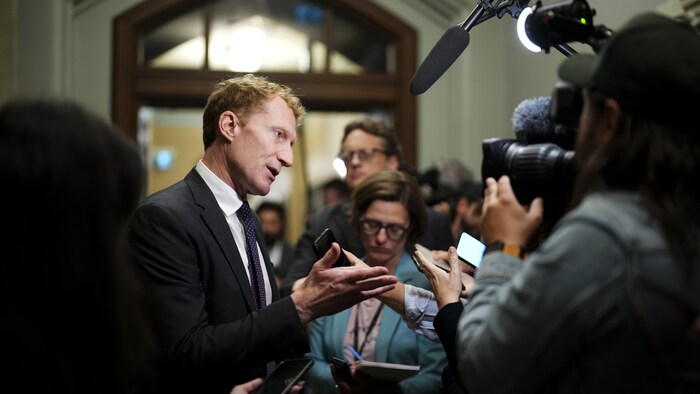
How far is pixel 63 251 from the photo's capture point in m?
1.19

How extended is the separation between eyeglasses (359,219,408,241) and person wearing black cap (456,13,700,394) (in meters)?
1.65

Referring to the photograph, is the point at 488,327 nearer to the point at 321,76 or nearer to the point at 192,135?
the point at 321,76

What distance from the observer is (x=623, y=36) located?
1.24m

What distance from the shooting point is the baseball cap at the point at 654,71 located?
A: 1.21 meters

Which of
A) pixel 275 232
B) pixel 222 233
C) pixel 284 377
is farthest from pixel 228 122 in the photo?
pixel 275 232

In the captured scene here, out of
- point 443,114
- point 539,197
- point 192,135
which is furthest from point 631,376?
point 192,135

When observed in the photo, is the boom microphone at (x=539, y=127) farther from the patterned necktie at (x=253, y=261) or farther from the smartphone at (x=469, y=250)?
the patterned necktie at (x=253, y=261)

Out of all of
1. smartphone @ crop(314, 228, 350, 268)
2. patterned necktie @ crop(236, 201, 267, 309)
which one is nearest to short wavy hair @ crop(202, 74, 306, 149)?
patterned necktie @ crop(236, 201, 267, 309)

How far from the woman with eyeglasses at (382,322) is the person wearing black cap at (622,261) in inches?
47.7

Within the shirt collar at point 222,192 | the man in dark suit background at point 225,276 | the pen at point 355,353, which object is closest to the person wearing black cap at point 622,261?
the man in dark suit background at point 225,276

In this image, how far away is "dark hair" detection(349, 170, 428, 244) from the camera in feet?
9.95

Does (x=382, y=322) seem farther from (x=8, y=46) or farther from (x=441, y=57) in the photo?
(x=8, y=46)

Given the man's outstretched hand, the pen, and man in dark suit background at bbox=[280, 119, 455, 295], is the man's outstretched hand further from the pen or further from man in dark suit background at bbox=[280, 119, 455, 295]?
man in dark suit background at bbox=[280, 119, 455, 295]

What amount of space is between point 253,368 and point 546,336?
3.37 ft
